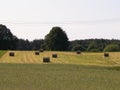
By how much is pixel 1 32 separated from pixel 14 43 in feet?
22.5

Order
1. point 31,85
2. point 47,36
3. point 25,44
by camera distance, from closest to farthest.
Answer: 1. point 31,85
2. point 47,36
3. point 25,44

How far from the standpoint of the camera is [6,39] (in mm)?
114750

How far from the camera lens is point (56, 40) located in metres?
115

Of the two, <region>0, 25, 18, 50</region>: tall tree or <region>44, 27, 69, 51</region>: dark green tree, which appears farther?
<region>44, 27, 69, 51</region>: dark green tree

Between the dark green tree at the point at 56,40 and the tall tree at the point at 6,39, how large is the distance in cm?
895

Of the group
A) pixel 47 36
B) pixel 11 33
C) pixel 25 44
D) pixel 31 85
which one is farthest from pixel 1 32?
pixel 31 85

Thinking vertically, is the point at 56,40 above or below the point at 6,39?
below

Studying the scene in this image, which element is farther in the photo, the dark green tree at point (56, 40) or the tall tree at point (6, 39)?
the dark green tree at point (56, 40)

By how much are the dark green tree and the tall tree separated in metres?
8.95

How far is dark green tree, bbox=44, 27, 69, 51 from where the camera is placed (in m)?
111

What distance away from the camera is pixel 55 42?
11406 cm

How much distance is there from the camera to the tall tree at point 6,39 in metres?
111

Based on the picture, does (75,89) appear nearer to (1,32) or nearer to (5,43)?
(5,43)

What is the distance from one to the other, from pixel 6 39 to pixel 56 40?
532 inches
